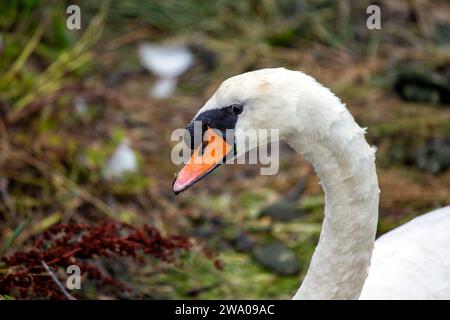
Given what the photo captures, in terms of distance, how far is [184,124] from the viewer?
486 cm

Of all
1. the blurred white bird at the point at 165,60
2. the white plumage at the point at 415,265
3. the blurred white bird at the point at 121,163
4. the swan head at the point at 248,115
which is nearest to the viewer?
the swan head at the point at 248,115

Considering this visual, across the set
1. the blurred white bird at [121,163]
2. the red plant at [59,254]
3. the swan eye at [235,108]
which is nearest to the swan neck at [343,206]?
the swan eye at [235,108]

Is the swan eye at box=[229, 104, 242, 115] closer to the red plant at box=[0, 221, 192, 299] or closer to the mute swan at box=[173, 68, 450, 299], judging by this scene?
the mute swan at box=[173, 68, 450, 299]

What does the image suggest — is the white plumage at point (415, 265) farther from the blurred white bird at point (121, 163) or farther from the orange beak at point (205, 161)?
the blurred white bird at point (121, 163)

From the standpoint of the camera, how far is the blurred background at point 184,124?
11.8 ft

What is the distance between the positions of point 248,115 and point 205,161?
17cm

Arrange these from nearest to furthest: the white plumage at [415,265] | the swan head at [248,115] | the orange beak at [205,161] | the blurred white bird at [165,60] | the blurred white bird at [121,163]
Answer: the swan head at [248,115], the orange beak at [205,161], the white plumage at [415,265], the blurred white bird at [121,163], the blurred white bird at [165,60]

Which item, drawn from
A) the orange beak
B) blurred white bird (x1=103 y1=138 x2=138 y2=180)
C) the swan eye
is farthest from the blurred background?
the swan eye

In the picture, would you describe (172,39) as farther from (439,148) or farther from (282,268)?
(282,268)

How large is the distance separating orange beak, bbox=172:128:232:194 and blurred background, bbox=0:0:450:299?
63 centimetres

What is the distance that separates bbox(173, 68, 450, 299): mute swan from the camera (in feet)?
6.81

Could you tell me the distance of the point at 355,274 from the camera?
7.50ft

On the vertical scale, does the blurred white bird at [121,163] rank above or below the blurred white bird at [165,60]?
below

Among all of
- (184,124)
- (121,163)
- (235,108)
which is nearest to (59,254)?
(235,108)
